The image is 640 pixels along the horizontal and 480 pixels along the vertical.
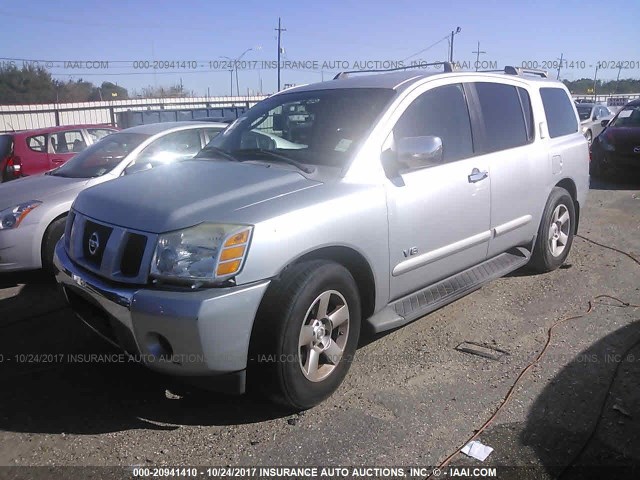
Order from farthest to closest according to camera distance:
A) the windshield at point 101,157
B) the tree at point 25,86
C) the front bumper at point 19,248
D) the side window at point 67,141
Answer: the tree at point 25,86 < the side window at point 67,141 < the windshield at point 101,157 < the front bumper at point 19,248

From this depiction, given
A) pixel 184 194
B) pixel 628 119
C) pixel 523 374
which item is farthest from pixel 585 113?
pixel 184 194

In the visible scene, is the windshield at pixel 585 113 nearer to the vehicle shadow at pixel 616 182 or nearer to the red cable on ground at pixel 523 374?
the vehicle shadow at pixel 616 182

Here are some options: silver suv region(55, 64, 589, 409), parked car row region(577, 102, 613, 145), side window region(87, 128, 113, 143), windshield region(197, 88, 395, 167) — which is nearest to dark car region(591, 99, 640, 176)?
parked car row region(577, 102, 613, 145)

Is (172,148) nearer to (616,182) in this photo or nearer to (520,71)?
(520,71)

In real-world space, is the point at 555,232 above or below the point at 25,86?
below

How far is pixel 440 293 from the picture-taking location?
383 cm

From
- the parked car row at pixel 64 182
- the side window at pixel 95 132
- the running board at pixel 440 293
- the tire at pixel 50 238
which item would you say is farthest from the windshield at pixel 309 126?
the side window at pixel 95 132

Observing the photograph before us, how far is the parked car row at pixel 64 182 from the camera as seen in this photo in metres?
5.04

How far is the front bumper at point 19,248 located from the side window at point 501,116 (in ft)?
13.6

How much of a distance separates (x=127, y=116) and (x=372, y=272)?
938 inches

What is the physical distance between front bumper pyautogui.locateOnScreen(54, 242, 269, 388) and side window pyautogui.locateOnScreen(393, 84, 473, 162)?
1.67 metres

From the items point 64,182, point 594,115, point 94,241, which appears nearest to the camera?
point 94,241

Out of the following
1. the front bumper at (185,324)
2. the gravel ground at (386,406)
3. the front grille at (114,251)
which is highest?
the front grille at (114,251)

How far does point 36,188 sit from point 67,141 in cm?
588
